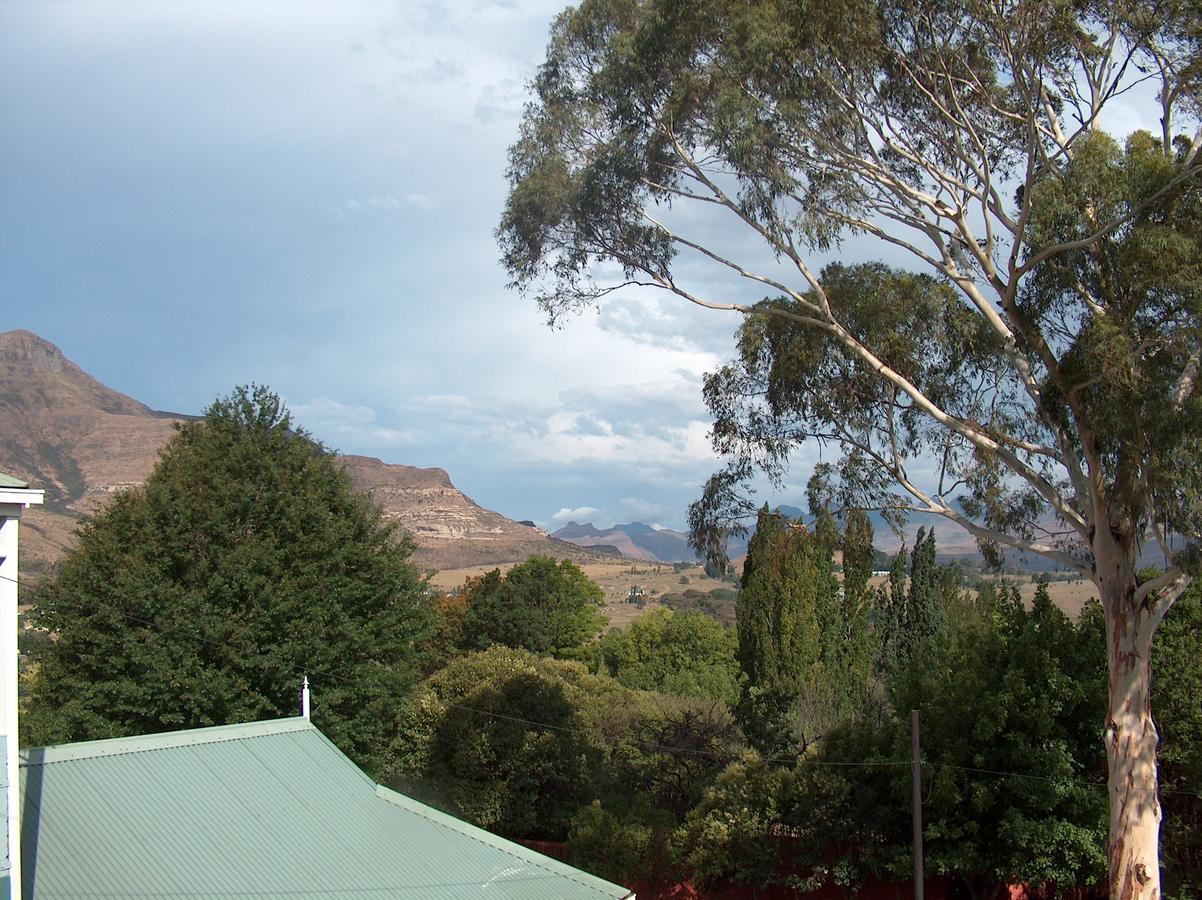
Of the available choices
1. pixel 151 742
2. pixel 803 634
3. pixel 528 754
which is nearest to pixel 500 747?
pixel 528 754

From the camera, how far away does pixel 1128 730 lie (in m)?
14.3

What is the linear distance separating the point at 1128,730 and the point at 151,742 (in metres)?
12.1

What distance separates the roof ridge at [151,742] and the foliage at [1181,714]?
Result: 1410 cm

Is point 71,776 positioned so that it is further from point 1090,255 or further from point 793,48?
point 1090,255

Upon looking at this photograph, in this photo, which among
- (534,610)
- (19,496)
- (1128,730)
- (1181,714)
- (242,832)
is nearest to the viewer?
(19,496)

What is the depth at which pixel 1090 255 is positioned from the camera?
46.2 ft

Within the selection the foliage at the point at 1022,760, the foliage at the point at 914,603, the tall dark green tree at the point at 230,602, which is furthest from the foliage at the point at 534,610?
the foliage at the point at 1022,760

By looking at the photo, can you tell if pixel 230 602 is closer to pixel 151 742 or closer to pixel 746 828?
pixel 151 742

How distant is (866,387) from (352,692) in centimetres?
1233

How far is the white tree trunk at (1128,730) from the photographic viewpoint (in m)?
14.1

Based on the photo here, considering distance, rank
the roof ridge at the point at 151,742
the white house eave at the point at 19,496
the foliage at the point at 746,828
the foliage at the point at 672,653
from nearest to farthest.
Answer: the white house eave at the point at 19,496
the roof ridge at the point at 151,742
the foliage at the point at 746,828
the foliage at the point at 672,653

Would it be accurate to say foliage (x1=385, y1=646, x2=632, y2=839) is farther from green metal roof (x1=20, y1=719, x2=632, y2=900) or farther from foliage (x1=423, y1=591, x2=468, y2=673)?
foliage (x1=423, y1=591, x2=468, y2=673)

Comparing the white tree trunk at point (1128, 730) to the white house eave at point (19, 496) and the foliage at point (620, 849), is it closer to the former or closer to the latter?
the foliage at point (620, 849)

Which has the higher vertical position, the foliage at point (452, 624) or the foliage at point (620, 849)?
the foliage at point (452, 624)
